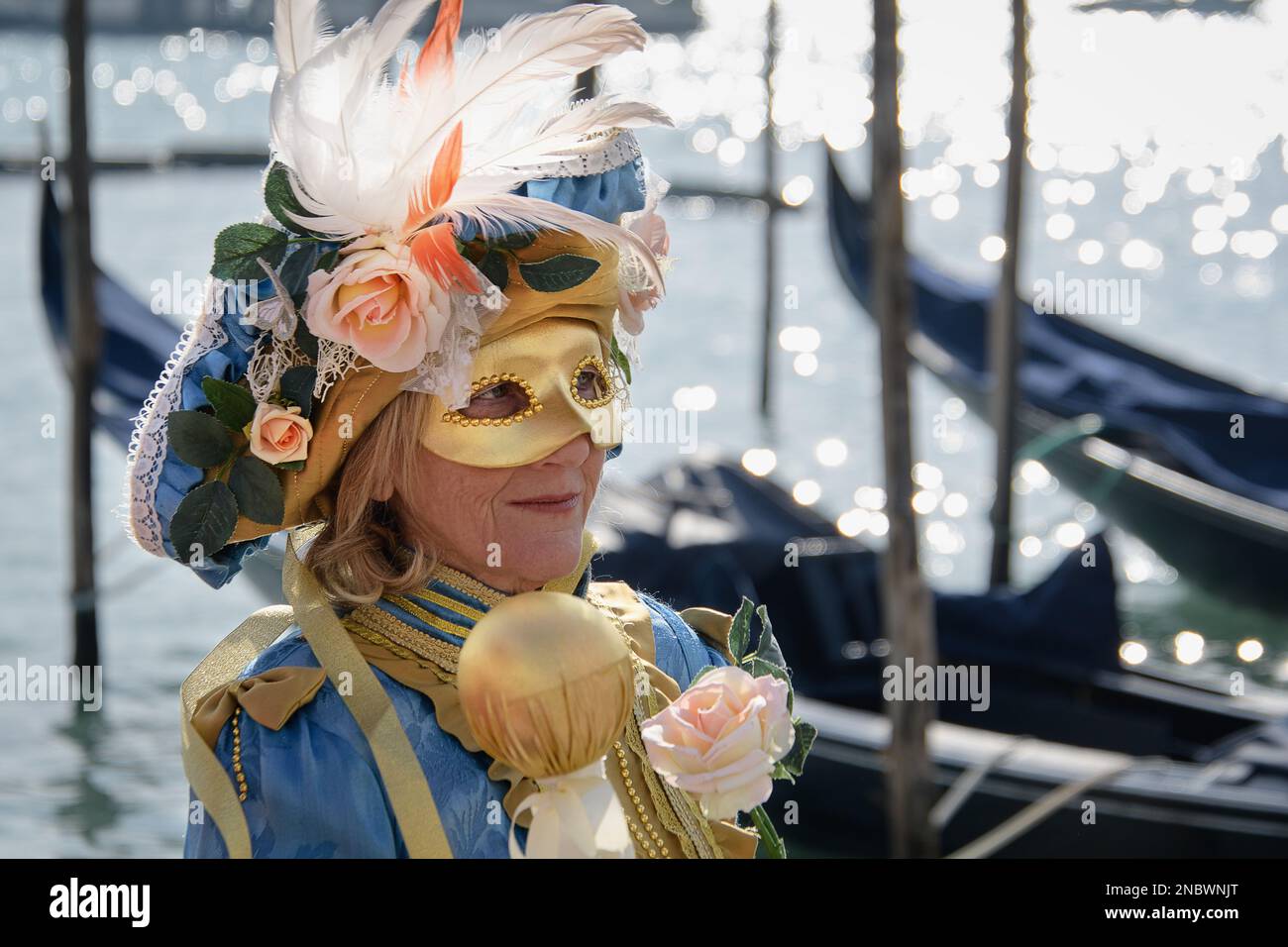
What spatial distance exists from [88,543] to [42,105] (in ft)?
110

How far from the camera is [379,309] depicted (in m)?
1.62

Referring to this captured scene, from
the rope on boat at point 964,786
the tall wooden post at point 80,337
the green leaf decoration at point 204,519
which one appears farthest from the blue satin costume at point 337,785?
the tall wooden post at point 80,337

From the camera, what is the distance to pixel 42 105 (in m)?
38.3

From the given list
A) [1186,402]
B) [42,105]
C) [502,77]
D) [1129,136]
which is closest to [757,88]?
[1129,136]

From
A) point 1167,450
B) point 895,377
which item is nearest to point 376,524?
point 895,377

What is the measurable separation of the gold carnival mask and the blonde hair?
0.11 ft

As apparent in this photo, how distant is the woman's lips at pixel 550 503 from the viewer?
174cm

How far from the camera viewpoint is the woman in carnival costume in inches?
64.4

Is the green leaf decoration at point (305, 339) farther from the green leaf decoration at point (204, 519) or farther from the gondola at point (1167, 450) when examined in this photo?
the gondola at point (1167, 450)

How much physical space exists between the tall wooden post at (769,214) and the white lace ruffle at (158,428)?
10.7 meters

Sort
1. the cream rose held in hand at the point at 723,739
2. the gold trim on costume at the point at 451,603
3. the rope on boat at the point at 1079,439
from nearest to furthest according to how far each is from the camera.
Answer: the cream rose held in hand at the point at 723,739 < the gold trim on costume at the point at 451,603 < the rope on boat at the point at 1079,439

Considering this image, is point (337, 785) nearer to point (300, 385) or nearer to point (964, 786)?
point (300, 385)

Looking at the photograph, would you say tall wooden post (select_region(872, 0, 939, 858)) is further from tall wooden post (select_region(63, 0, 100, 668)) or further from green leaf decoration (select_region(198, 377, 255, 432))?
tall wooden post (select_region(63, 0, 100, 668))

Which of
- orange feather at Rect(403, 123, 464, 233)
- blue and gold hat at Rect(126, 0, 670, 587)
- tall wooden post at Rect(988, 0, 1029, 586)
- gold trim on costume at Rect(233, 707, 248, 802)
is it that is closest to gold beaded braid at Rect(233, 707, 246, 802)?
gold trim on costume at Rect(233, 707, 248, 802)
